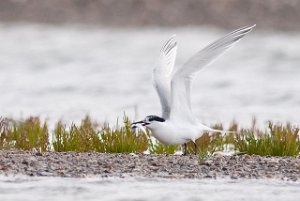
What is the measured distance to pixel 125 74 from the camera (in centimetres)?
2928

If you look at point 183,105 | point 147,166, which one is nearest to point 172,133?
point 183,105

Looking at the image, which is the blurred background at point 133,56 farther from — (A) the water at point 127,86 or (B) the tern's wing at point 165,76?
(B) the tern's wing at point 165,76

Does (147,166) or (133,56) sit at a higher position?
(133,56)

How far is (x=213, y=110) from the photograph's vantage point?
22000mm

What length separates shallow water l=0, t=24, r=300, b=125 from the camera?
21.7 m

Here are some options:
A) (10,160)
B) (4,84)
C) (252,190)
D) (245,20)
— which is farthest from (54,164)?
(245,20)

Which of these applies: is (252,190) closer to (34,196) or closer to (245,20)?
(34,196)

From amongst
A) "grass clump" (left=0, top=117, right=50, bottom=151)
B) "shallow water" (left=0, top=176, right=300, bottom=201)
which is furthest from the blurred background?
→ "shallow water" (left=0, top=176, right=300, bottom=201)

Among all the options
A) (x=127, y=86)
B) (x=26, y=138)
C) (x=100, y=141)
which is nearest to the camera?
(x=100, y=141)

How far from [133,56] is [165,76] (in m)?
20.5

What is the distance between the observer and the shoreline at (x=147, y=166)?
37.8 ft

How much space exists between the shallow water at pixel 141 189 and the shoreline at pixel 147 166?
21cm

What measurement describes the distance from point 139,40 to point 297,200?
1005 inches

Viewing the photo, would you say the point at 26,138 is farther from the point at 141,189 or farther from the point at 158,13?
the point at 158,13
